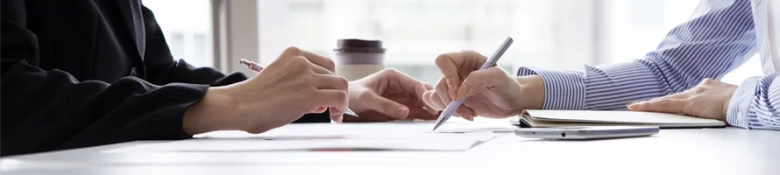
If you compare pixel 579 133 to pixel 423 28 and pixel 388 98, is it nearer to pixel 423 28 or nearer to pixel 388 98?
pixel 388 98

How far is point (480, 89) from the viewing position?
1.06m

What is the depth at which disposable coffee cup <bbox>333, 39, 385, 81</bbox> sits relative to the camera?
4.99 feet

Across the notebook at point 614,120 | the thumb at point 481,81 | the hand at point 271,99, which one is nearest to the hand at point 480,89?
the thumb at point 481,81

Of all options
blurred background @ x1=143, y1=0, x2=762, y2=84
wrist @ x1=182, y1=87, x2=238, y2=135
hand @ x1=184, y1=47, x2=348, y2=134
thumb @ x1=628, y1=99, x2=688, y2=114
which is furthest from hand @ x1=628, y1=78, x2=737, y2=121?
blurred background @ x1=143, y1=0, x2=762, y2=84

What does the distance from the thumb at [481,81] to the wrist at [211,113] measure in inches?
13.2

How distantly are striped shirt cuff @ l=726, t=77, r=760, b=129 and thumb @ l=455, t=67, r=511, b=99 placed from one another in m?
0.29

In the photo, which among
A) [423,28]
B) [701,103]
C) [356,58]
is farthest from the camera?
[423,28]

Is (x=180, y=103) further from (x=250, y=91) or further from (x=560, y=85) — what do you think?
(x=560, y=85)

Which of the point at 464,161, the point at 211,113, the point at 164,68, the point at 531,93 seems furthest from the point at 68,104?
the point at 531,93

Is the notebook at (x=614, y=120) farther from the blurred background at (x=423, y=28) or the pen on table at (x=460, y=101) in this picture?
the blurred background at (x=423, y=28)

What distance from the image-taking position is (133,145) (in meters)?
0.63

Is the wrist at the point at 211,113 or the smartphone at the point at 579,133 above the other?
the smartphone at the point at 579,133

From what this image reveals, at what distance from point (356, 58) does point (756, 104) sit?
815 mm

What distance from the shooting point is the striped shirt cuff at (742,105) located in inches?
34.3
